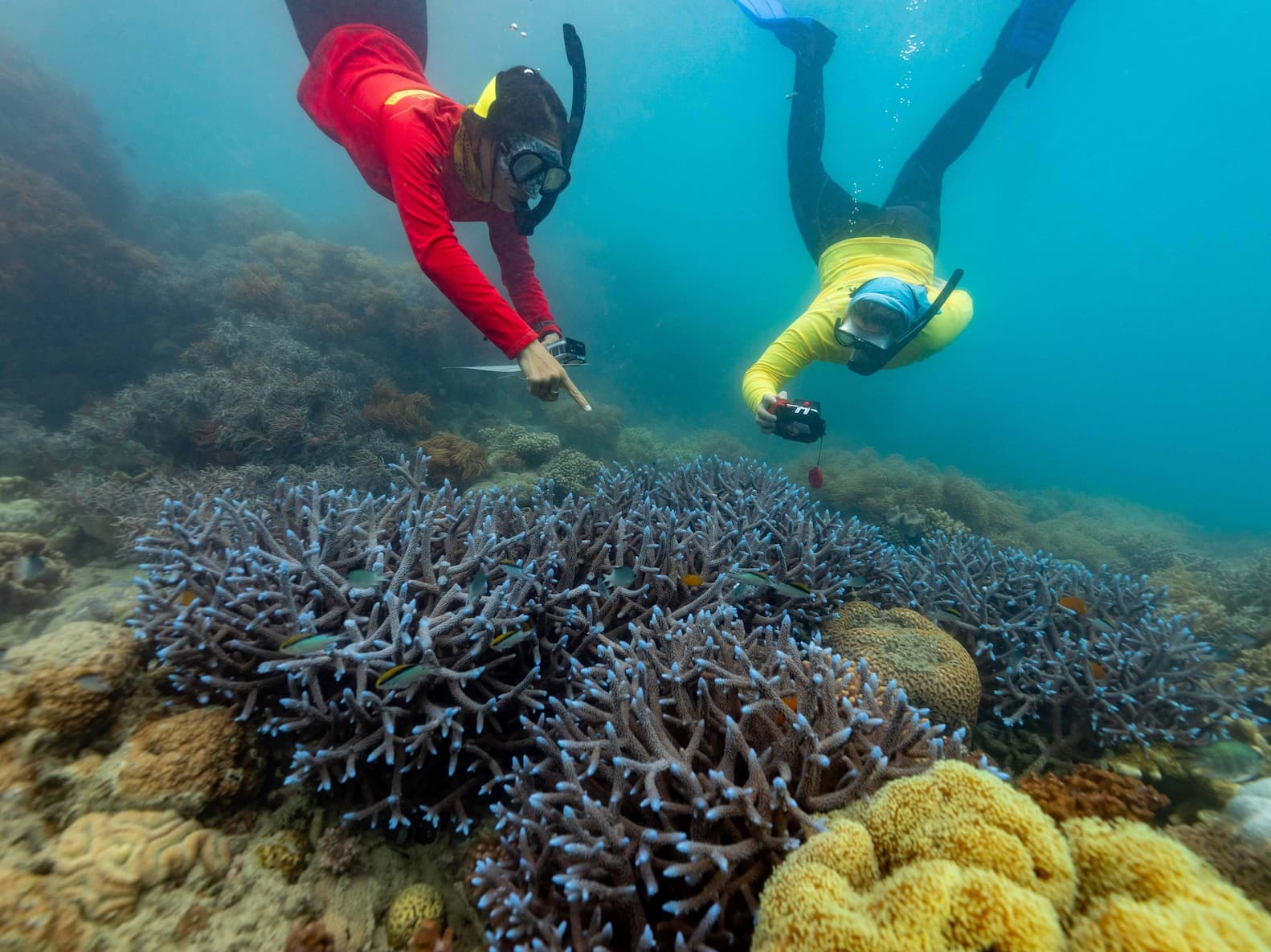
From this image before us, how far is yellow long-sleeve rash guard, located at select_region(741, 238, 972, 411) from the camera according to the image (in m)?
5.98

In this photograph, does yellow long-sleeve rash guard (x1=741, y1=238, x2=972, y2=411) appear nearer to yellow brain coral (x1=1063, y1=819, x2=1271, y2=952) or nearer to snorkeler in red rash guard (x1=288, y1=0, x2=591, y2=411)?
snorkeler in red rash guard (x1=288, y1=0, x2=591, y2=411)

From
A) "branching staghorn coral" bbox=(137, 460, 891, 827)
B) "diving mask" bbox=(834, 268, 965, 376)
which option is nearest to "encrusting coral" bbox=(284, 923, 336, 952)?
"branching staghorn coral" bbox=(137, 460, 891, 827)

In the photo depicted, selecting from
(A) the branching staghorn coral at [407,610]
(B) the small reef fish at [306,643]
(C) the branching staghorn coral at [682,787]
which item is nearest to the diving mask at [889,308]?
(A) the branching staghorn coral at [407,610]

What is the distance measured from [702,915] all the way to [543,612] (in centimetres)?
175

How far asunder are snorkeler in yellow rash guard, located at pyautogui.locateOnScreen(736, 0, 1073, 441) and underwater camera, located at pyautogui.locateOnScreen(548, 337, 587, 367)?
218 cm

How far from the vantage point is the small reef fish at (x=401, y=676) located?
7.30 ft

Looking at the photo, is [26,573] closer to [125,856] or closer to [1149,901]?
[125,856]

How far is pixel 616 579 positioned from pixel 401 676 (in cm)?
138

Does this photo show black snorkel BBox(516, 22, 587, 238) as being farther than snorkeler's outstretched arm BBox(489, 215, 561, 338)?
No

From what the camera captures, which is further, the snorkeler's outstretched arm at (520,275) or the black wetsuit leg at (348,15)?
the snorkeler's outstretched arm at (520,275)

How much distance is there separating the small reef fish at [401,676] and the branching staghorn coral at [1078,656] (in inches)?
146

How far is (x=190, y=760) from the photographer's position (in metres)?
2.33

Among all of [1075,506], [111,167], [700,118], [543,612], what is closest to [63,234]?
[111,167]

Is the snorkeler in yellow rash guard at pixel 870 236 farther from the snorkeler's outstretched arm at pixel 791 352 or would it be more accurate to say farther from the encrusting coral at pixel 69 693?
the encrusting coral at pixel 69 693
